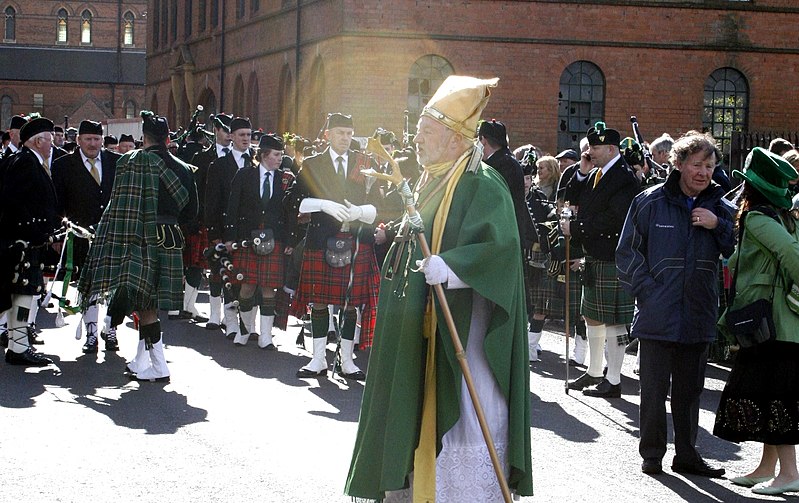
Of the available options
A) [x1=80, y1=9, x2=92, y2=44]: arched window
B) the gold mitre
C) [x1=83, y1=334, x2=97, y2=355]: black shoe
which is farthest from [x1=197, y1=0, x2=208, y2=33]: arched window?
the gold mitre

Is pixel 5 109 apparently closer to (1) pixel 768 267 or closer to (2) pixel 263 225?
(2) pixel 263 225

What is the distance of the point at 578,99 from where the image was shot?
3141 centimetres

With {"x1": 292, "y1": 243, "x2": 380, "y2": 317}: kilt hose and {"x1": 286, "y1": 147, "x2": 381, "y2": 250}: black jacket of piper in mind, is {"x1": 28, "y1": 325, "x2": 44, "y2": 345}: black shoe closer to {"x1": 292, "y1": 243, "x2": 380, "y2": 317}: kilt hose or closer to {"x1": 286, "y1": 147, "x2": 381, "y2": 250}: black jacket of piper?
{"x1": 292, "y1": 243, "x2": 380, "y2": 317}: kilt hose

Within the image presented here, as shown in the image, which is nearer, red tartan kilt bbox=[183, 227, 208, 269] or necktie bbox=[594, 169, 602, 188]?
necktie bbox=[594, 169, 602, 188]

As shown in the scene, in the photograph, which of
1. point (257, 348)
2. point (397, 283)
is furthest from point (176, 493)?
point (257, 348)

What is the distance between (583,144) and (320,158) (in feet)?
10.3

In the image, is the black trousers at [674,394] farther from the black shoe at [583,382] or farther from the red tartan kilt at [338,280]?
the red tartan kilt at [338,280]

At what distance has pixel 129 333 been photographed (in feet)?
48.5

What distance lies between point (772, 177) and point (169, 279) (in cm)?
507

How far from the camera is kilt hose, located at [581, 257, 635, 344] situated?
35.3ft

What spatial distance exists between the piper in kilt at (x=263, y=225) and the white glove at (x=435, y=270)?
8.24 m

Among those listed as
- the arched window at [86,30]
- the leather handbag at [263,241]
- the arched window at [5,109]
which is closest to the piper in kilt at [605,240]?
the leather handbag at [263,241]

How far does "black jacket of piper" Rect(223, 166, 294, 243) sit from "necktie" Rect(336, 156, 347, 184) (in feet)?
7.61

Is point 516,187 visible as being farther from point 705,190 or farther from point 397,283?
point 397,283
